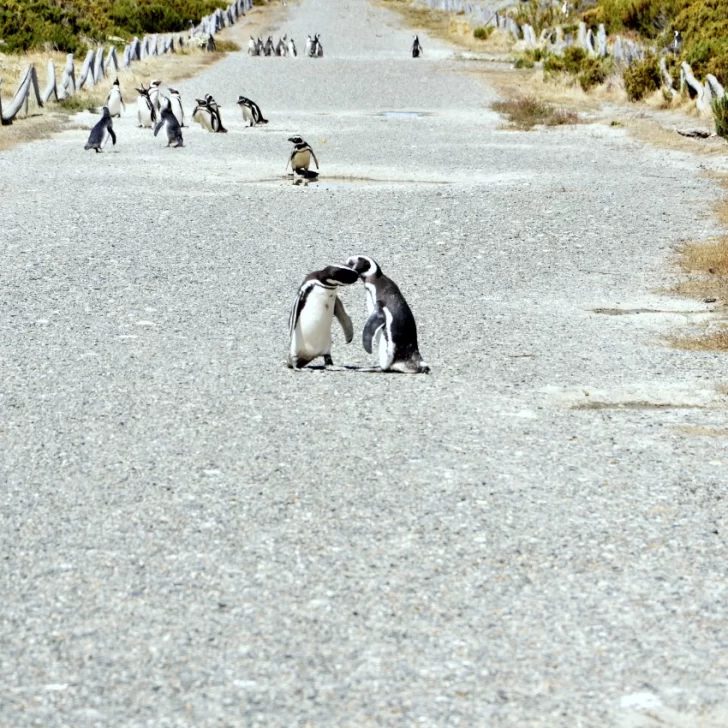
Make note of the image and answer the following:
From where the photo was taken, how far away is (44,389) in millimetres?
6945

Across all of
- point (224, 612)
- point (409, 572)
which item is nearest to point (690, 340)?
point (409, 572)

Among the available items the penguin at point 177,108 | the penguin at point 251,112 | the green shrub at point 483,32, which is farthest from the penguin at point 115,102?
the green shrub at point 483,32

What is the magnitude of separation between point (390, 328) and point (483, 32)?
38439mm

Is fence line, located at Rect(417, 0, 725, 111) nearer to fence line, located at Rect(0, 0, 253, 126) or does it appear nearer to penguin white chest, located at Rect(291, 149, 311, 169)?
penguin white chest, located at Rect(291, 149, 311, 169)

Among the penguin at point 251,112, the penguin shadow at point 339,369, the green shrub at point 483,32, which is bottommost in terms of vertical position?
the green shrub at point 483,32

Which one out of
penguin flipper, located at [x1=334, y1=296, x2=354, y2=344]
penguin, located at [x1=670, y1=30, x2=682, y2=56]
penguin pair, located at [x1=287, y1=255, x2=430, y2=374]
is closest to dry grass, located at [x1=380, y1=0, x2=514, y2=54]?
penguin, located at [x1=670, y1=30, x2=682, y2=56]

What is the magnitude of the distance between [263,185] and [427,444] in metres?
10.1

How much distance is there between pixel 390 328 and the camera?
7242 millimetres

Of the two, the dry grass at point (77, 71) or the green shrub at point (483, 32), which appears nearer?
the dry grass at point (77, 71)

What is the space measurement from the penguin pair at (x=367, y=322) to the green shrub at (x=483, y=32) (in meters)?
38.0

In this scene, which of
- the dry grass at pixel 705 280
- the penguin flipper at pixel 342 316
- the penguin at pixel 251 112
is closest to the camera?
the penguin flipper at pixel 342 316

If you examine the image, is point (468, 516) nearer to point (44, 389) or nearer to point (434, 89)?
point (44, 389)

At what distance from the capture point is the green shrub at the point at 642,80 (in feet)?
79.6

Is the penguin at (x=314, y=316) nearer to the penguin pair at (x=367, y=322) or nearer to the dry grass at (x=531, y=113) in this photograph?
the penguin pair at (x=367, y=322)
